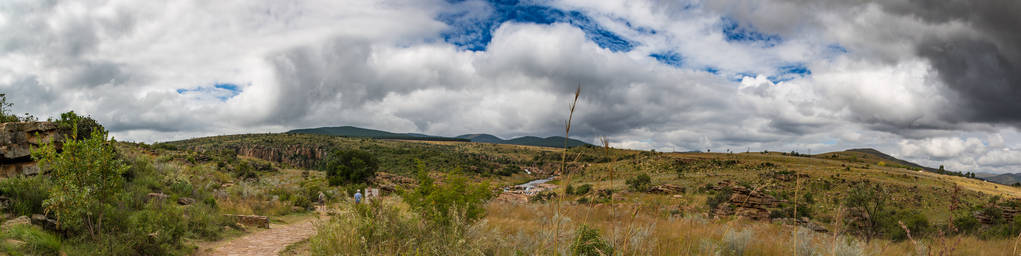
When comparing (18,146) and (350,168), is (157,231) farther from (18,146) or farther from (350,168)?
(350,168)

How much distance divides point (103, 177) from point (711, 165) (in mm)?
58709

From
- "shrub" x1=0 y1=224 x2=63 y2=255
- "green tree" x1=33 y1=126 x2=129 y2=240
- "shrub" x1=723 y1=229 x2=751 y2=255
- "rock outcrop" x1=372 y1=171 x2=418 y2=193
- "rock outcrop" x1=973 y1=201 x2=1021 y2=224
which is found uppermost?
"green tree" x1=33 y1=126 x2=129 y2=240

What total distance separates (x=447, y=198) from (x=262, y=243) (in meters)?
6.22

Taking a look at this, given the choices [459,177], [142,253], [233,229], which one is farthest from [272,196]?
[459,177]

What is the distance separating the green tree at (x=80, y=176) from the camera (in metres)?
6.52

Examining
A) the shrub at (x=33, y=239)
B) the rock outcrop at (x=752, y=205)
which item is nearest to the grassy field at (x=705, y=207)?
the rock outcrop at (x=752, y=205)

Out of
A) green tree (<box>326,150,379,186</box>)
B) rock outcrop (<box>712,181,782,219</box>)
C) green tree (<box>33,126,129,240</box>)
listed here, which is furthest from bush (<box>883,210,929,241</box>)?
green tree (<box>326,150,379,186</box>)

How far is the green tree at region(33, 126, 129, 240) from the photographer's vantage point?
6516 millimetres

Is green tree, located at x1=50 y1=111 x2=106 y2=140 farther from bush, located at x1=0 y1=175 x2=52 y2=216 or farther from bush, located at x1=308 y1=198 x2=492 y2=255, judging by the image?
bush, located at x1=308 y1=198 x2=492 y2=255

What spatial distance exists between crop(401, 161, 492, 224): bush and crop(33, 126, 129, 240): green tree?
5071 mm

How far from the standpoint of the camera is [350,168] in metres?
35.2

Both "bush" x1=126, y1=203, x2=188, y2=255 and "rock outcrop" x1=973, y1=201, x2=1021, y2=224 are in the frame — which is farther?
"rock outcrop" x1=973, y1=201, x2=1021, y2=224

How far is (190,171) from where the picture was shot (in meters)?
21.1

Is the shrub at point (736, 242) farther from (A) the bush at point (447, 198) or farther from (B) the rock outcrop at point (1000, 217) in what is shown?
(B) the rock outcrop at point (1000, 217)
